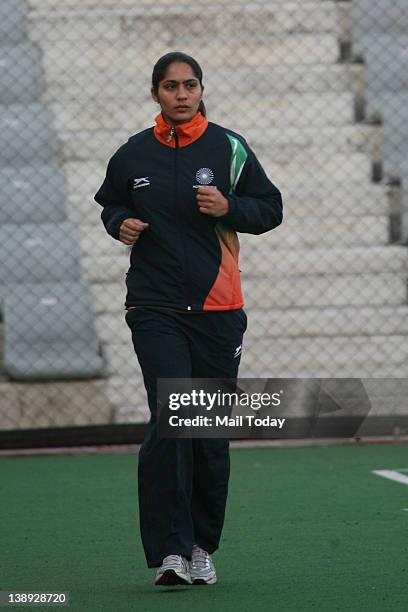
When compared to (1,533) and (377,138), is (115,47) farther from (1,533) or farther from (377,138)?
(1,533)

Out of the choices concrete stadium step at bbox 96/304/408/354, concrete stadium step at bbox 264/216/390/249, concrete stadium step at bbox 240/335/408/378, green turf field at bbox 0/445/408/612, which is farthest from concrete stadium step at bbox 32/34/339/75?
green turf field at bbox 0/445/408/612

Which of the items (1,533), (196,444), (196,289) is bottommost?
(1,533)

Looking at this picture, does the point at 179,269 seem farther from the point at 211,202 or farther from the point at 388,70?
the point at 388,70

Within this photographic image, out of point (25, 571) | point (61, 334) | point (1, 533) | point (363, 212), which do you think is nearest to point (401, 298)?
point (363, 212)

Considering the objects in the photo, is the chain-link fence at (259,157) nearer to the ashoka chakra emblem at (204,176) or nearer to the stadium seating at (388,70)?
the stadium seating at (388,70)

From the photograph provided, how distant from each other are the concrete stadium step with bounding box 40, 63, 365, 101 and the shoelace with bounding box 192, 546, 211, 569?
7723 millimetres

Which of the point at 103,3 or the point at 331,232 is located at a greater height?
the point at 103,3

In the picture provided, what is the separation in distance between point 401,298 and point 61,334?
8.24 ft

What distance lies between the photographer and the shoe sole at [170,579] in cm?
487

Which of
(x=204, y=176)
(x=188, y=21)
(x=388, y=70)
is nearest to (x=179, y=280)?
(x=204, y=176)

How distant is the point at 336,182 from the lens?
1182 centimetres

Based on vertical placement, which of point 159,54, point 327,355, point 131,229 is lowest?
point 327,355

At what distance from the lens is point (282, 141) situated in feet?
39.8

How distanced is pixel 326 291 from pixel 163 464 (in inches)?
244
